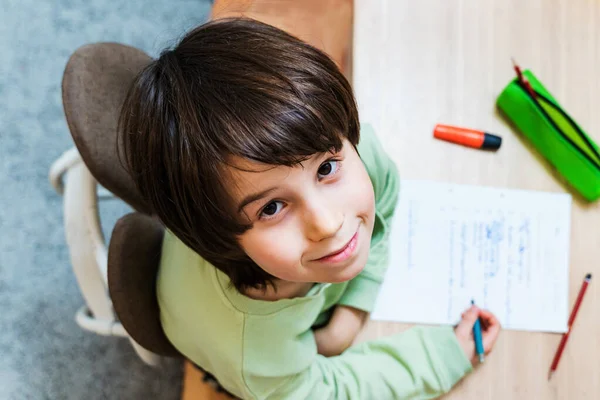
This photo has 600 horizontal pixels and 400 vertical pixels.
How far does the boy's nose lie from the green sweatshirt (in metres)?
0.16

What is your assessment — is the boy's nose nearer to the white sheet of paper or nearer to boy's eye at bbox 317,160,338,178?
boy's eye at bbox 317,160,338,178

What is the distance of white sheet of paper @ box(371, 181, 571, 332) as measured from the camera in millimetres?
746

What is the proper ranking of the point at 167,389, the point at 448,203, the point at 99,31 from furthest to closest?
the point at 99,31 < the point at 167,389 < the point at 448,203

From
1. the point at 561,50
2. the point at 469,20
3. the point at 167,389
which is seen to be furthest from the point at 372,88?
the point at 167,389

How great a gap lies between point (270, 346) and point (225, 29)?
36 cm

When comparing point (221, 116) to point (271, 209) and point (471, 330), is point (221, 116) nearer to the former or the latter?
point (271, 209)

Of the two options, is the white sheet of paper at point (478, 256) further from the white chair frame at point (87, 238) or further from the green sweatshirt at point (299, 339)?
the white chair frame at point (87, 238)

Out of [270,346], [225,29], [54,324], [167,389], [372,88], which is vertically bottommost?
[167,389]

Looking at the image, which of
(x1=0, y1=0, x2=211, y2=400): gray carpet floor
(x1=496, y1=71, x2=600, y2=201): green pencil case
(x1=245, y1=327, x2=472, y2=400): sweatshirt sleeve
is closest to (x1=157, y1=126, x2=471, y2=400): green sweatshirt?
(x1=245, y1=327, x2=472, y2=400): sweatshirt sleeve

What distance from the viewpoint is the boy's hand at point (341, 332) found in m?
0.73

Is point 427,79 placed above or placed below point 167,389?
above

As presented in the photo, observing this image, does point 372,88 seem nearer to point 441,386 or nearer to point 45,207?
point 441,386

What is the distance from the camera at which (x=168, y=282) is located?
665 millimetres

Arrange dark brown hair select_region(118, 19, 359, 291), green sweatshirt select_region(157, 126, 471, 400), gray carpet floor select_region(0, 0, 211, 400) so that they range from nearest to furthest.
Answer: dark brown hair select_region(118, 19, 359, 291) < green sweatshirt select_region(157, 126, 471, 400) < gray carpet floor select_region(0, 0, 211, 400)
